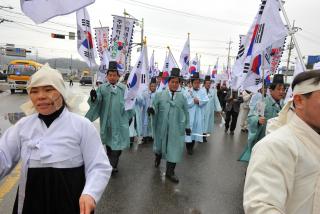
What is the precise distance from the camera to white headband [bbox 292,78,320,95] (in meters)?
1.67

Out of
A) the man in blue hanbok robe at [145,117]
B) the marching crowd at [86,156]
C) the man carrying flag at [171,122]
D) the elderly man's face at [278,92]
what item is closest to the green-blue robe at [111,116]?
the man carrying flag at [171,122]

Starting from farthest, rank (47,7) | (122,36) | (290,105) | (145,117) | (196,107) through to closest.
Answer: (122,36)
(145,117)
(196,107)
(47,7)
(290,105)

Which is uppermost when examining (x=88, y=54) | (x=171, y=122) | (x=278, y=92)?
(x=88, y=54)

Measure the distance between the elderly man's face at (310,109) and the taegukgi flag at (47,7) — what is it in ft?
8.70

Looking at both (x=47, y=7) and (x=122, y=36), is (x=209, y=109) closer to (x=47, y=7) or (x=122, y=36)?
(x=122, y=36)

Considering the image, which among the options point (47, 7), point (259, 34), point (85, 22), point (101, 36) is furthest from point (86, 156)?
point (101, 36)

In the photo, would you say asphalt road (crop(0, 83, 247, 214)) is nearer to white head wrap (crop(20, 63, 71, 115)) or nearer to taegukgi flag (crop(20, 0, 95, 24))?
white head wrap (crop(20, 63, 71, 115))

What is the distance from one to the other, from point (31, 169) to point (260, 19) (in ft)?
12.5

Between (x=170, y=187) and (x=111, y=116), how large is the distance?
166 centimetres

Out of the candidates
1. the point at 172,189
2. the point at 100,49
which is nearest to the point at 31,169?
the point at 172,189

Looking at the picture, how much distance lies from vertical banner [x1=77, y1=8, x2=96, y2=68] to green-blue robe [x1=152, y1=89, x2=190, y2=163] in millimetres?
1450

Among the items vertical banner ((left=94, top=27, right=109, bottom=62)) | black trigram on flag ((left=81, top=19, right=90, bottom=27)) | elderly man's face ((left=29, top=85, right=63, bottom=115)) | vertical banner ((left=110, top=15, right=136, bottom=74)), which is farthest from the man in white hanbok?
vertical banner ((left=94, top=27, right=109, bottom=62))

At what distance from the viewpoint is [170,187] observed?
537 cm

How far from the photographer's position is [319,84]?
65.6 inches
